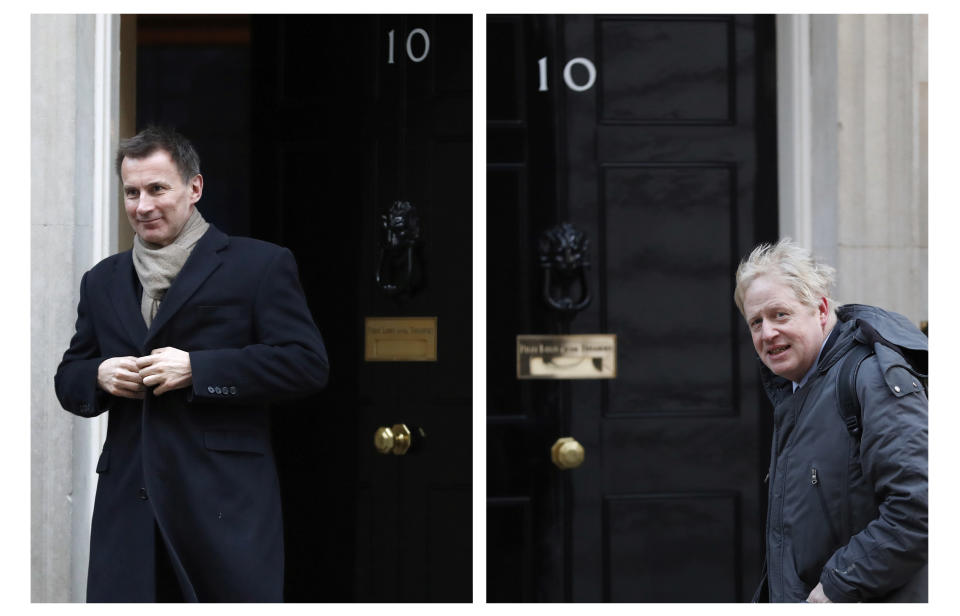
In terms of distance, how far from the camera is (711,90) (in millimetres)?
3535

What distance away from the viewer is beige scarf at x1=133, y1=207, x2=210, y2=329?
8.60ft

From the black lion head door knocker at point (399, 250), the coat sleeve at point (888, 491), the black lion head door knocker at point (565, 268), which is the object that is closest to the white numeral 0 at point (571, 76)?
the black lion head door knocker at point (565, 268)

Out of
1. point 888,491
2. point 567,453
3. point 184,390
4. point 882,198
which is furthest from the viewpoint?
point 567,453

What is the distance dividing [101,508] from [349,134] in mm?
1460

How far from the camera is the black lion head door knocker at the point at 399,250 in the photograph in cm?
341

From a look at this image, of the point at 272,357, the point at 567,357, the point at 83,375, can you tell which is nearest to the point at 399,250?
the point at 567,357

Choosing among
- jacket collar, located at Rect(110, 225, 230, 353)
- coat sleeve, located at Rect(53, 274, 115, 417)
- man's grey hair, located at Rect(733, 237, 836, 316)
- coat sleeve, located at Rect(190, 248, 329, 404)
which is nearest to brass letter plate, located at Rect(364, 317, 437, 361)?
coat sleeve, located at Rect(190, 248, 329, 404)

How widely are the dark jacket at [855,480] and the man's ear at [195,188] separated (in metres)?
1.55

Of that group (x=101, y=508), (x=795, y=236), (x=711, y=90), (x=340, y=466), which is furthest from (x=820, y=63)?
(x=101, y=508)

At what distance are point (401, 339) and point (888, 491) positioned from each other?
171 cm

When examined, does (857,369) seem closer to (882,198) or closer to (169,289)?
(882,198)

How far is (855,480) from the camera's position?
2.23m

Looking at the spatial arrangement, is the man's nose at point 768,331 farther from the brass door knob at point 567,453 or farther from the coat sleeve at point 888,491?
the brass door knob at point 567,453

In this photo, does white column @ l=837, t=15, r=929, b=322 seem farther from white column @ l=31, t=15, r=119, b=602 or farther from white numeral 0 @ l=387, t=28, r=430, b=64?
white column @ l=31, t=15, r=119, b=602
